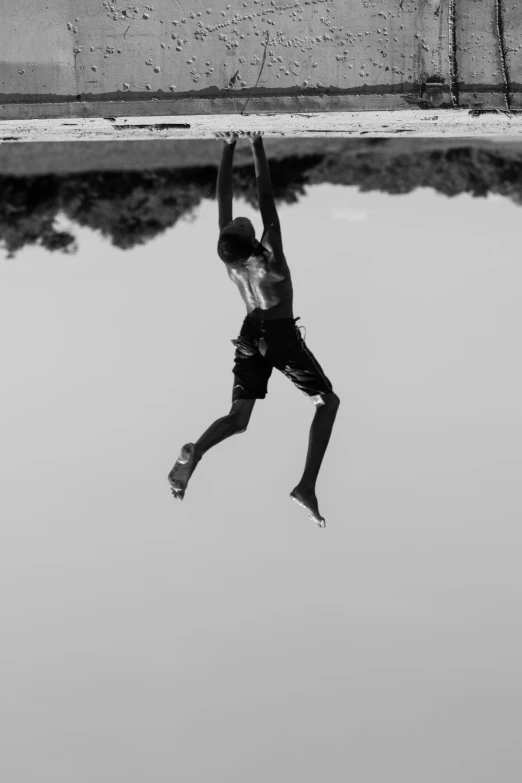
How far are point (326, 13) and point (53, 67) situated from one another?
1.59 meters

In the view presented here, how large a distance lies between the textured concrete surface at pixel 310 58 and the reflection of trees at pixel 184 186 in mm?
1827

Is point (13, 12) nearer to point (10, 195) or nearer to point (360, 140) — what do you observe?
point (10, 195)

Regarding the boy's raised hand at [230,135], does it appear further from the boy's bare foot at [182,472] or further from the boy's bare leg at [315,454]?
the boy's bare foot at [182,472]

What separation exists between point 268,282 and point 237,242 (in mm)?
356

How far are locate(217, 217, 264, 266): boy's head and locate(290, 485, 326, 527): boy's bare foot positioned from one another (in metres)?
1.42

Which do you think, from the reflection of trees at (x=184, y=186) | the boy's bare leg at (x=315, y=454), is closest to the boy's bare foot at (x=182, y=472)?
the boy's bare leg at (x=315, y=454)

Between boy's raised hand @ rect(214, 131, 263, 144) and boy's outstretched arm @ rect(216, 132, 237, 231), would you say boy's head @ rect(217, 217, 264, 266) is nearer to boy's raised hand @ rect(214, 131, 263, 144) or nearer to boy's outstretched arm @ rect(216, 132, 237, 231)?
boy's outstretched arm @ rect(216, 132, 237, 231)

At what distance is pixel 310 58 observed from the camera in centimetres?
373

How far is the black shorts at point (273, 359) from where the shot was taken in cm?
409

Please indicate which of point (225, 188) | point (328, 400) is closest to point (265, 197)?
point (225, 188)

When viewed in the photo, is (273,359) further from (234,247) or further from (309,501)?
(309,501)

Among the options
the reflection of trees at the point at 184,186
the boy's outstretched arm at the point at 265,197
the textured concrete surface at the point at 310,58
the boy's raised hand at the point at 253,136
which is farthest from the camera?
the reflection of trees at the point at 184,186

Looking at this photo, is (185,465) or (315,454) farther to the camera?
(315,454)

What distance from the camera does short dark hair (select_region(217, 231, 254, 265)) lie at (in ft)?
12.4
